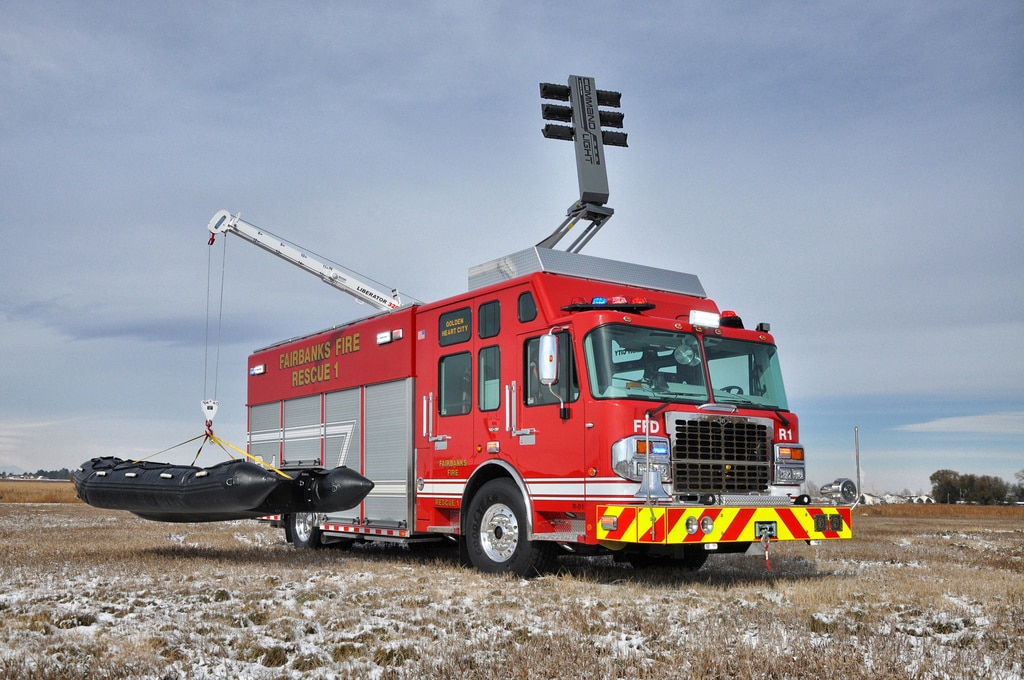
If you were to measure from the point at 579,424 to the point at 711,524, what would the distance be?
1568 mm

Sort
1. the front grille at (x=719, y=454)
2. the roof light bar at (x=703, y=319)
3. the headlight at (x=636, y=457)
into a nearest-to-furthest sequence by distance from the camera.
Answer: the headlight at (x=636, y=457), the front grille at (x=719, y=454), the roof light bar at (x=703, y=319)

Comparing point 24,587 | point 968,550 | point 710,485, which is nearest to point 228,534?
point 24,587

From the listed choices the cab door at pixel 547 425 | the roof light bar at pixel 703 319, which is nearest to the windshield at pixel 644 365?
the roof light bar at pixel 703 319

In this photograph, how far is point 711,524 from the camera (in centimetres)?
905

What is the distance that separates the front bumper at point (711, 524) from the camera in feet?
28.8

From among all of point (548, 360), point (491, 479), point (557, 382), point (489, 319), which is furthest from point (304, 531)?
point (548, 360)

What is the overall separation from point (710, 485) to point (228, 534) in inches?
450

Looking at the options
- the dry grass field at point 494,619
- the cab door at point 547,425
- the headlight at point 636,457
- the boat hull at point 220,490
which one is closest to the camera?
the dry grass field at point 494,619

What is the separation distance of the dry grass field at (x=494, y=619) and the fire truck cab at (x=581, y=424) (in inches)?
23.2

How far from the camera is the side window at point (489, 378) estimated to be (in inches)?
422

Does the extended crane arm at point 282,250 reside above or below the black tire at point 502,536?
above

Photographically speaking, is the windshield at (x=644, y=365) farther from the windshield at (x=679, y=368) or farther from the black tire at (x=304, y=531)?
the black tire at (x=304, y=531)

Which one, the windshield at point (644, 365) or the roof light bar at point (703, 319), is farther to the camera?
the roof light bar at point (703, 319)

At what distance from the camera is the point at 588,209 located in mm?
20203
